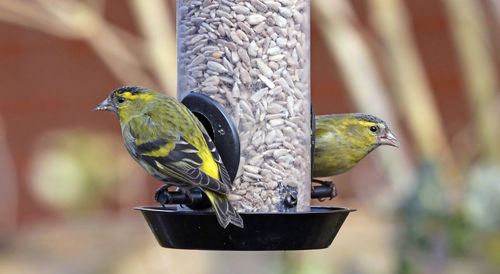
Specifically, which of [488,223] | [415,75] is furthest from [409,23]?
[488,223]

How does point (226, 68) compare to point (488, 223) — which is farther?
point (488, 223)

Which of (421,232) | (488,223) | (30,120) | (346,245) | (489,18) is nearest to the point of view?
(421,232)

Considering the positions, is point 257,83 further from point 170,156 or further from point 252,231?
point 252,231

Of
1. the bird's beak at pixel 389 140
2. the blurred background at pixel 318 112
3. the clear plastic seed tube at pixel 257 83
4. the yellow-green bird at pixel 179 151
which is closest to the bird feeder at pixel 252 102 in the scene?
the clear plastic seed tube at pixel 257 83

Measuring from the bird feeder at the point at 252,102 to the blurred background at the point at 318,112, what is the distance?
7.36ft

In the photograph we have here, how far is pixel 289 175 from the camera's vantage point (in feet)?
15.0

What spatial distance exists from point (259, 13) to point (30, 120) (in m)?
8.27

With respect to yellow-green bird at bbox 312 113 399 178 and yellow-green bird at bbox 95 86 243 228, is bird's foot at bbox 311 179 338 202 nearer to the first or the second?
yellow-green bird at bbox 312 113 399 178

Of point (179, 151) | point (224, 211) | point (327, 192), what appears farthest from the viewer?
point (327, 192)

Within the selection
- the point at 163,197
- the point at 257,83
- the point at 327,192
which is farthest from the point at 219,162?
the point at 327,192

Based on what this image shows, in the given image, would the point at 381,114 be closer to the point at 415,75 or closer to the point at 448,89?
the point at 415,75

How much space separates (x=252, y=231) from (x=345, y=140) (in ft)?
4.30

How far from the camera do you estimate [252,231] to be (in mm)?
4203

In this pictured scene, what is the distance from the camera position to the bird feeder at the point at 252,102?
14.6ft
